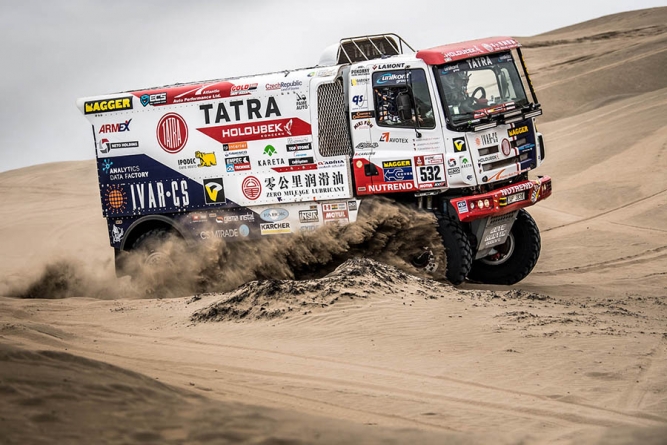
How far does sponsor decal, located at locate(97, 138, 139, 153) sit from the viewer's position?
1415 centimetres

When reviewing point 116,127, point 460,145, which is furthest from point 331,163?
point 116,127

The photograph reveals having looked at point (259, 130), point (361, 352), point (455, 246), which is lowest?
point (361, 352)

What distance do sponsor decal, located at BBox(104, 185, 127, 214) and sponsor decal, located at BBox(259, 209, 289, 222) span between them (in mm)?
2287

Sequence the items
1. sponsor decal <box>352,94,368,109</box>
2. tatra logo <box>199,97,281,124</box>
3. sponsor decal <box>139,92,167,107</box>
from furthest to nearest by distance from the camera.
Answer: sponsor decal <box>139,92,167,107</box>, tatra logo <box>199,97,281,124</box>, sponsor decal <box>352,94,368,109</box>

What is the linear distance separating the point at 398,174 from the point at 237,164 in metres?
2.35

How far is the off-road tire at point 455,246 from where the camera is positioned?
40.6 feet

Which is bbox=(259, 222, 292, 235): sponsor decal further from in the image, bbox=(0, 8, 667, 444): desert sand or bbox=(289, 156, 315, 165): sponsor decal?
bbox=(0, 8, 667, 444): desert sand

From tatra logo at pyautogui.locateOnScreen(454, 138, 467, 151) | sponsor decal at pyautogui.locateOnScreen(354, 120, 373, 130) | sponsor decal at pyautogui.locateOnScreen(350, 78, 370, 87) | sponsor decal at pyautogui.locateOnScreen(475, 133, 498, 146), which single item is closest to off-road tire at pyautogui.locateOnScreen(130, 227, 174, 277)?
sponsor decal at pyautogui.locateOnScreen(354, 120, 373, 130)

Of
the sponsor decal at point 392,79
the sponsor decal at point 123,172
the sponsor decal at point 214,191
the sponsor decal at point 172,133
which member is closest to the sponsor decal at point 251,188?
the sponsor decal at point 214,191

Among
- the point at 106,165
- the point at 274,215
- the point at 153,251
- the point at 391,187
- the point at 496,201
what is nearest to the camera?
the point at 496,201

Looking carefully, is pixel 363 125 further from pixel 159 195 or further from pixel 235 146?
pixel 159 195

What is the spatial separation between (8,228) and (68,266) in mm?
12781

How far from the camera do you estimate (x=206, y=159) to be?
13641mm

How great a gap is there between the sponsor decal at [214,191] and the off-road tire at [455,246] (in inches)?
122
